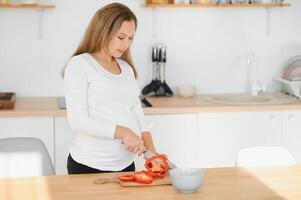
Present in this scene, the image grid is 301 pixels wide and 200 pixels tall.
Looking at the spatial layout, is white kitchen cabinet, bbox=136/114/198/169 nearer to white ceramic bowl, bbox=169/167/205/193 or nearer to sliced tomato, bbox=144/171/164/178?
sliced tomato, bbox=144/171/164/178

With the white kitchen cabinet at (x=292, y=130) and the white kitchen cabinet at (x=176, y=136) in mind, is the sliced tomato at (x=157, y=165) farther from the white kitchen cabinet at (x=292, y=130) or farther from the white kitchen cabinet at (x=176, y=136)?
the white kitchen cabinet at (x=292, y=130)

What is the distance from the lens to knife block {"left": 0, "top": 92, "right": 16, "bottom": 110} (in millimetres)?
3941

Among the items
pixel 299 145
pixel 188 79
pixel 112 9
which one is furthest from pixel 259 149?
pixel 188 79

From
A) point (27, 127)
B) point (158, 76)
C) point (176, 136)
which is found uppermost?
point (158, 76)

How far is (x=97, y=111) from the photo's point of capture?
2.89 metres

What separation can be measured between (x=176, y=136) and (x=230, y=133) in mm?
362

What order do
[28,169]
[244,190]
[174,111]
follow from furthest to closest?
[174,111] → [28,169] → [244,190]

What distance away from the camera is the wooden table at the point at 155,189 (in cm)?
236

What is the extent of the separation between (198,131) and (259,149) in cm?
104

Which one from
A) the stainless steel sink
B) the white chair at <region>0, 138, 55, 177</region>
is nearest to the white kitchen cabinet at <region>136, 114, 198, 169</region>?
the stainless steel sink

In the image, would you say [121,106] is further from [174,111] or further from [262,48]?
[262,48]

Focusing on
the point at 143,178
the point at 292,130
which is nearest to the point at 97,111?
the point at 143,178

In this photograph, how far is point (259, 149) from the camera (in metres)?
3.13

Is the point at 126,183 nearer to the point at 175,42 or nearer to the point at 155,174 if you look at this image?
the point at 155,174
